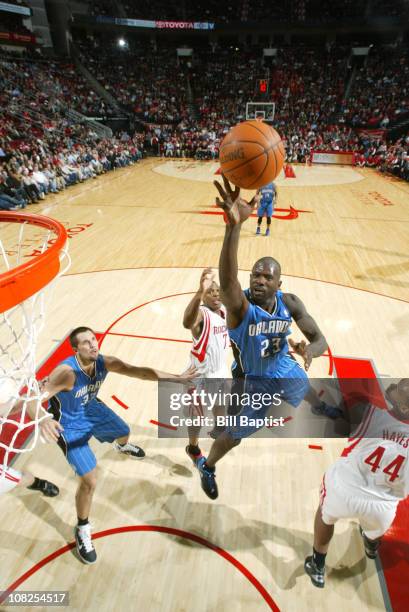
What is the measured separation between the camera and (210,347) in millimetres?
3031

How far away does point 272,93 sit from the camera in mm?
30000

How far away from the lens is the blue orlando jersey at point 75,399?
2607mm

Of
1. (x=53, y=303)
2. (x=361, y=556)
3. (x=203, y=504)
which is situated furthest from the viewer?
(x=53, y=303)

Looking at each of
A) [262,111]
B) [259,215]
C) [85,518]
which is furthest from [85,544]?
[262,111]

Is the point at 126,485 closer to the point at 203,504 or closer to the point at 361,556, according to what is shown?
the point at 203,504

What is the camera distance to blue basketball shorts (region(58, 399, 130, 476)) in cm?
252

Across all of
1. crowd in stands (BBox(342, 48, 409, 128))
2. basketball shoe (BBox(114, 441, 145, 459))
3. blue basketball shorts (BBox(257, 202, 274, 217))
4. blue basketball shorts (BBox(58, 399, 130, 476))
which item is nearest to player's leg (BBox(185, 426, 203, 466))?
basketball shoe (BBox(114, 441, 145, 459))

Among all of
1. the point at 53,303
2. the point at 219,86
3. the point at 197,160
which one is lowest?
the point at 197,160

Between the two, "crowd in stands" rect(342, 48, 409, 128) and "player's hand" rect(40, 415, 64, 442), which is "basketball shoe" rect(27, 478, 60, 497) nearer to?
"player's hand" rect(40, 415, 64, 442)

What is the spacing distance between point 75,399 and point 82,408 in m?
0.12

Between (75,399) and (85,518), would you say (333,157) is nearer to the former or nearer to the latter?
(75,399)

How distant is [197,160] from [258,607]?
23099 millimetres

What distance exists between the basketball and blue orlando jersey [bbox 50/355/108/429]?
5.61ft

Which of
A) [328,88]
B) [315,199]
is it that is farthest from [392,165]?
[328,88]
